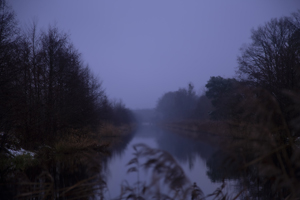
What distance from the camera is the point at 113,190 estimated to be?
761 cm

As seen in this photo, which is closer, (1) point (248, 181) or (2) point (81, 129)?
(1) point (248, 181)

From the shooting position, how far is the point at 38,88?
14.3 m

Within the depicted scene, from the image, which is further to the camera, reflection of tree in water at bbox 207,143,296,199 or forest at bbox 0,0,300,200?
reflection of tree in water at bbox 207,143,296,199

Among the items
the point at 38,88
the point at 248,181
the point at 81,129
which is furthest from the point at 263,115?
the point at 81,129

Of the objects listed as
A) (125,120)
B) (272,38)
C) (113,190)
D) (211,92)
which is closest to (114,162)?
(113,190)

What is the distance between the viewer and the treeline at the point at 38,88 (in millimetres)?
9516

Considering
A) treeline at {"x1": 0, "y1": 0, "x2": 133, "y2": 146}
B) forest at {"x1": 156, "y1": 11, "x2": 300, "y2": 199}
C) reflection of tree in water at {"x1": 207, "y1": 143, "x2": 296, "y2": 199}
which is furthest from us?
treeline at {"x1": 0, "y1": 0, "x2": 133, "y2": 146}

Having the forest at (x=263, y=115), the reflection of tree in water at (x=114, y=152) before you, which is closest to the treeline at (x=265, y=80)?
the forest at (x=263, y=115)

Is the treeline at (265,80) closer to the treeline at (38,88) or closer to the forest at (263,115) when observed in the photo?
the forest at (263,115)

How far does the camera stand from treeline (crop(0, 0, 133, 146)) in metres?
9.52

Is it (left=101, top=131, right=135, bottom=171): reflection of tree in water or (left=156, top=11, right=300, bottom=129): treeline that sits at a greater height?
(left=156, top=11, right=300, bottom=129): treeline

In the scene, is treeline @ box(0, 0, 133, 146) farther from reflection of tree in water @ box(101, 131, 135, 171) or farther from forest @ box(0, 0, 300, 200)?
reflection of tree in water @ box(101, 131, 135, 171)

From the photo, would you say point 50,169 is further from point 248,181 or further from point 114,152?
point 248,181

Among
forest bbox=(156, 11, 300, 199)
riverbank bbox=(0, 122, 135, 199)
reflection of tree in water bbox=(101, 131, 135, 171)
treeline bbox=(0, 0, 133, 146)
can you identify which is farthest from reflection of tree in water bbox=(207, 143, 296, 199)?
treeline bbox=(0, 0, 133, 146)
